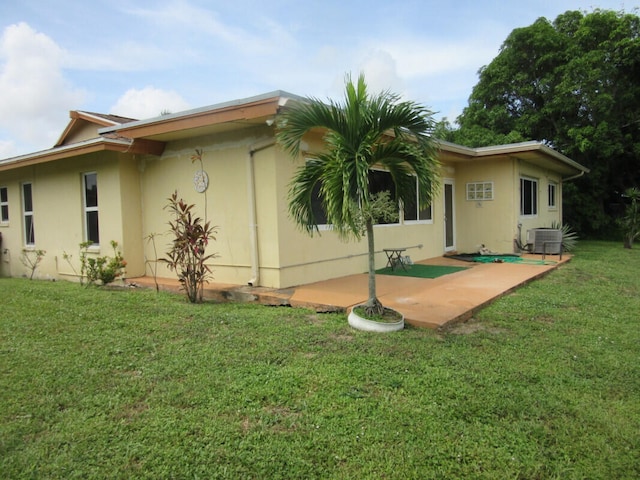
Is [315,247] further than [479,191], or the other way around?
[479,191]

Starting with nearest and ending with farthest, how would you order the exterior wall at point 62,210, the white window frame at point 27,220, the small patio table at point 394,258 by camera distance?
1. the exterior wall at point 62,210
2. the small patio table at point 394,258
3. the white window frame at point 27,220

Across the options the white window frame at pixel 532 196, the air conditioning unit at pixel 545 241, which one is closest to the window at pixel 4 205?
the air conditioning unit at pixel 545 241

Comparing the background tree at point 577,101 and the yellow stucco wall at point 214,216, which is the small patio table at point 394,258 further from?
the background tree at point 577,101

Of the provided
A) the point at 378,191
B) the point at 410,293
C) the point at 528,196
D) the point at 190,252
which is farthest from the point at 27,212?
the point at 528,196

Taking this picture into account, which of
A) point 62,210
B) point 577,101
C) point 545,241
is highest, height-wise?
point 577,101

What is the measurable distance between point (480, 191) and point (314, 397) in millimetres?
10392

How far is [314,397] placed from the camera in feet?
10.2

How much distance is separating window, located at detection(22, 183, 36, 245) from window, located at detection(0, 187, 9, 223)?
997 mm

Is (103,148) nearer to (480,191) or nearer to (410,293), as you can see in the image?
(410,293)

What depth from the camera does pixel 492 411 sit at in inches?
115

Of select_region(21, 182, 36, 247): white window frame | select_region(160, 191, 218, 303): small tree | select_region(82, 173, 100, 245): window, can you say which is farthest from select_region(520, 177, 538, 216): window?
select_region(21, 182, 36, 247): white window frame

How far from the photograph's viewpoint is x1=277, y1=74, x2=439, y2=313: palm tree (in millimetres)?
4539

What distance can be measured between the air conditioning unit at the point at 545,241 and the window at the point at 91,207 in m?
10.3

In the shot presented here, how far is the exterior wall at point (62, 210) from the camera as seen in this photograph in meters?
8.08
